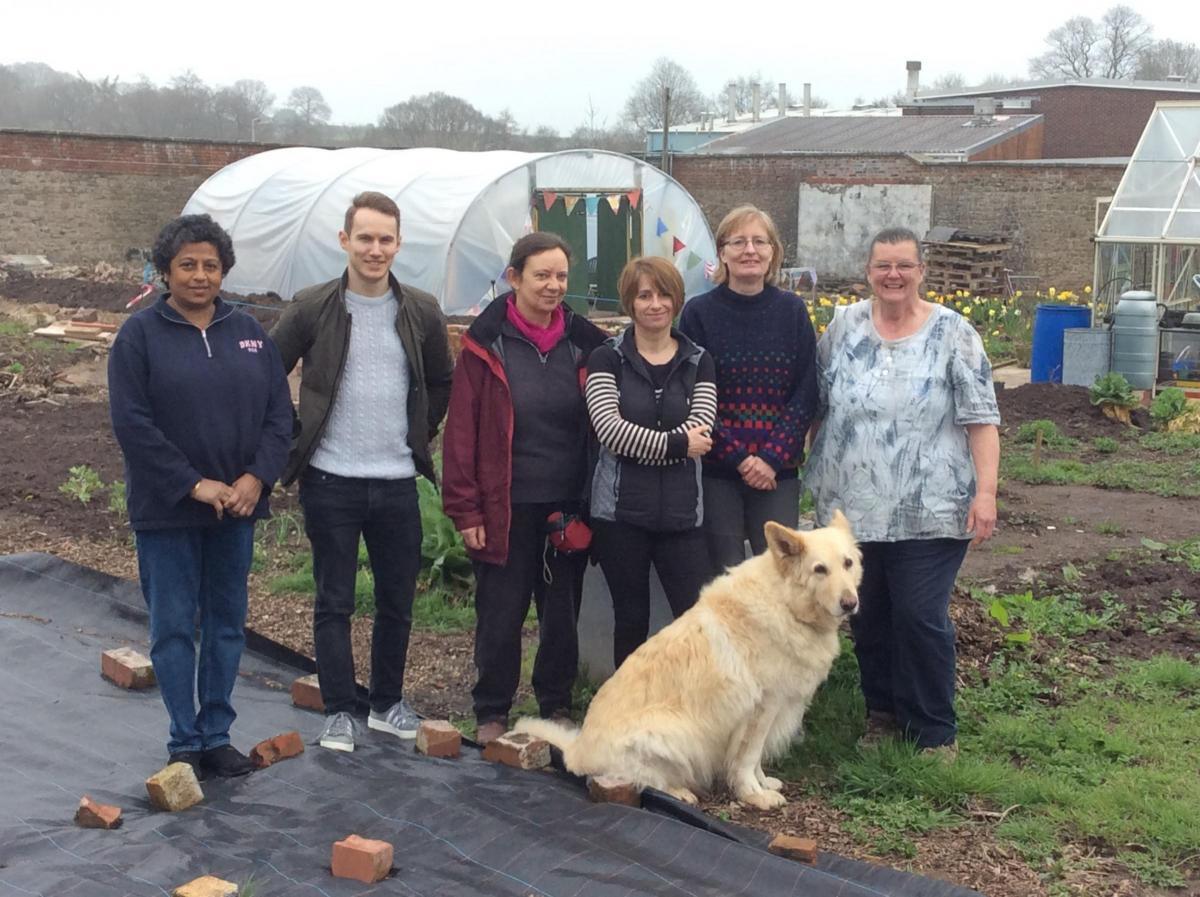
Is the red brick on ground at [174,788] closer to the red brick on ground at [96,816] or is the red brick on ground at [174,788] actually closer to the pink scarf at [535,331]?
the red brick on ground at [96,816]

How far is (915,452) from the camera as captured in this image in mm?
4180

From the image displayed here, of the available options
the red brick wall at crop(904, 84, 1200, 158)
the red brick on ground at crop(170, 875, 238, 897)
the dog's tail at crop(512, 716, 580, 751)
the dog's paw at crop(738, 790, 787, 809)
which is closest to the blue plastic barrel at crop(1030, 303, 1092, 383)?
the dog's paw at crop(738, 790, 787, 809)

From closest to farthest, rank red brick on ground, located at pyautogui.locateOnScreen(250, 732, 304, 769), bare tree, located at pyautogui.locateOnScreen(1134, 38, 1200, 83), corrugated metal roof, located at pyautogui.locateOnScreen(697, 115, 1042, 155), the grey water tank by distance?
red brick on ground, located at pyautogui.locateOnScreen(250, 732, 304, 769), the grey water tank, corrugated metal roof, located at pyautogui.locateOnScreen(697, 115, 1042, 155), bare tree, located at pyautogui.locateOnScreen(1134, 38, 1200, 83)

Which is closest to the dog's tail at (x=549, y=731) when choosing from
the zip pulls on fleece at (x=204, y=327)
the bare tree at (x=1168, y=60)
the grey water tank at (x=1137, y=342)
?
the zip pulls on fleece at (x=204, y=327)

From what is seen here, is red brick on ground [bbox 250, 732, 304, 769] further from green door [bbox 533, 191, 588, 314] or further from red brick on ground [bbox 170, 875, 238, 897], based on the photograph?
green door [bbox 533, 191, 588, 314]

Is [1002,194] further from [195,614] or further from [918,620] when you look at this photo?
[195,614]

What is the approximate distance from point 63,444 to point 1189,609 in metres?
8.60

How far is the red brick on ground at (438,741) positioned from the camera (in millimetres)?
4098

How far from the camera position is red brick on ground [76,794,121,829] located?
344 cm

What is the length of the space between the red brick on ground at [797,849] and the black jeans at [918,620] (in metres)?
1.08

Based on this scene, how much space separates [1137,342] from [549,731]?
408 inches

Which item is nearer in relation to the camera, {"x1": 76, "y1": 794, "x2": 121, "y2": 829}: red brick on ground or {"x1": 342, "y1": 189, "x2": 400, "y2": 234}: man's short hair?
{"x1": 76, "y1": 794, "x2": 121, "y2": 829}: red brick on ground

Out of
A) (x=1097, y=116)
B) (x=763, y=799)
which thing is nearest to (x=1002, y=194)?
(x=763, y=799)

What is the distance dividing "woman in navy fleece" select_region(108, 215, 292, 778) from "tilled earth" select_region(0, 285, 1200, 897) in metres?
1.34
